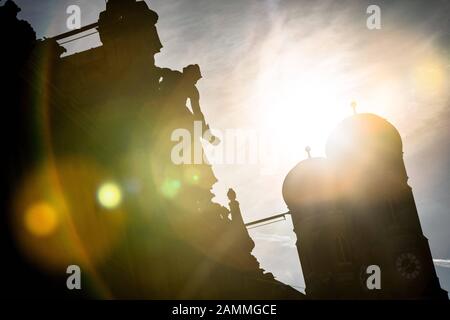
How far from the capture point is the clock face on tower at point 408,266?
32.1 metres

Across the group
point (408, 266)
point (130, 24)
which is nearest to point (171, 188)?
point (130, 24)

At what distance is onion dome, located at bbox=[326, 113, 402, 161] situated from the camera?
35.4 metres

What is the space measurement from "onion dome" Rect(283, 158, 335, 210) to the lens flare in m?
25.3

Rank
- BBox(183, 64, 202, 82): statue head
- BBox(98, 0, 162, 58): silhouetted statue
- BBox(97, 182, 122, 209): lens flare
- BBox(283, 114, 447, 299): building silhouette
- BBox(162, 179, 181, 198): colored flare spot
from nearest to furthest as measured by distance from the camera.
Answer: BBox(97, 182, 122, 209): lens flare
BBox(162, 179, 181, 198): colored flare spot
BBox(98, 0, 162, 58): silhouetted statue
BBox(183, 64, 202, 82): statue head
BBox(283, 114, 447, 299): building silhouette

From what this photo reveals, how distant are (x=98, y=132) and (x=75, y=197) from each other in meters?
1.94

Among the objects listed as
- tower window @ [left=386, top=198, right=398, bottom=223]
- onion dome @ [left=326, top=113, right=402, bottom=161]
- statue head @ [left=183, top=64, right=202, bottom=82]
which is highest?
onion dome @ [left=326, top=113, right=402, bottom=161]

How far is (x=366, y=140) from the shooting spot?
117 ft

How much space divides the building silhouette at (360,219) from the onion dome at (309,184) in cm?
8

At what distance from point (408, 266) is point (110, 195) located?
27279 mm

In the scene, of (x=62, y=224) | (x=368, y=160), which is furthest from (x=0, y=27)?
(x=368, y=160)

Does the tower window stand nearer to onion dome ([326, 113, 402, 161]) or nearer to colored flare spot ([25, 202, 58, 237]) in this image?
onion dome ([326, 113, 402, 161])

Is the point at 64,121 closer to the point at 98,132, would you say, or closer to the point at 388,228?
the point at 98,132

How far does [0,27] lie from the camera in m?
9.74

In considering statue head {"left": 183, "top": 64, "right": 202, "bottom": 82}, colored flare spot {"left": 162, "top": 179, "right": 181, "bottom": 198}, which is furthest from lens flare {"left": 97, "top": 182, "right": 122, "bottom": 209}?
A: statue head {"left": 183, "top": 64, "right": 202, "bottom": 82}
